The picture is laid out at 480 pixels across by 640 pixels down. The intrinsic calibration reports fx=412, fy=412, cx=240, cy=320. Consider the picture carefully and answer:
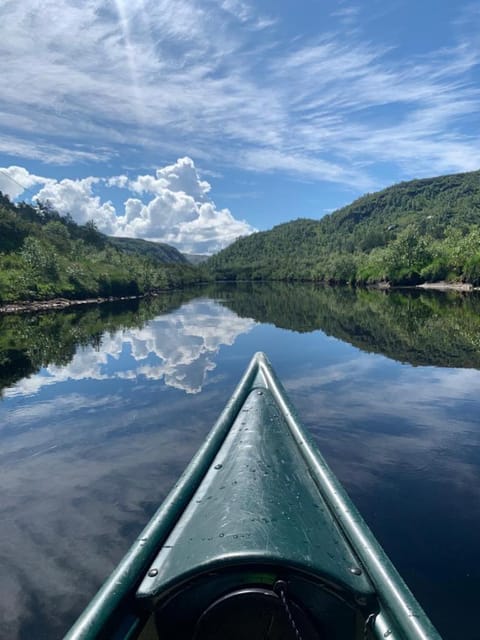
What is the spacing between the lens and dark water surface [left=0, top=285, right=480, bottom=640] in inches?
230

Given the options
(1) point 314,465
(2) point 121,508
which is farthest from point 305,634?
(2) point 121,508

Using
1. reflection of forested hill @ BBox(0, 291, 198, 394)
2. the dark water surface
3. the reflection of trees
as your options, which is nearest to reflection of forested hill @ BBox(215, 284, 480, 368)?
the reflection of trees

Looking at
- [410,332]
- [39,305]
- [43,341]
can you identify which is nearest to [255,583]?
[410,332]

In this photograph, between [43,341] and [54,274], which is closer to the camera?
[43,341]

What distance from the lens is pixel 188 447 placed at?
10312 mm

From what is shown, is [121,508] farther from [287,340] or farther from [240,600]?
[287,340]

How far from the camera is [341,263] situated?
12925 centimetres

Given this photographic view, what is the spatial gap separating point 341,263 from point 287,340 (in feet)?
356

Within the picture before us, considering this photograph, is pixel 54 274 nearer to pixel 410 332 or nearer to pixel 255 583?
pixel 410 332

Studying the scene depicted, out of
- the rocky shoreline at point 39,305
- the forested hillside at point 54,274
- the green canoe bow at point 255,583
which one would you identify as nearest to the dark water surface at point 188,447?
the green canoe bow at point 255,583

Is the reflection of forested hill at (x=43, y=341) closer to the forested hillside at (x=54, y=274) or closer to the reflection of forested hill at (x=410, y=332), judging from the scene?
the reflection of forested hill at (x=410, y=332)

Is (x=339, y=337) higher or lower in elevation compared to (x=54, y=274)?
lower

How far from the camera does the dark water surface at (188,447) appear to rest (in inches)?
230

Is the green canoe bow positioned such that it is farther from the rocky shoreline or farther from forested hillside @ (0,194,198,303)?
forested hillside @ (0,194,198,303)
